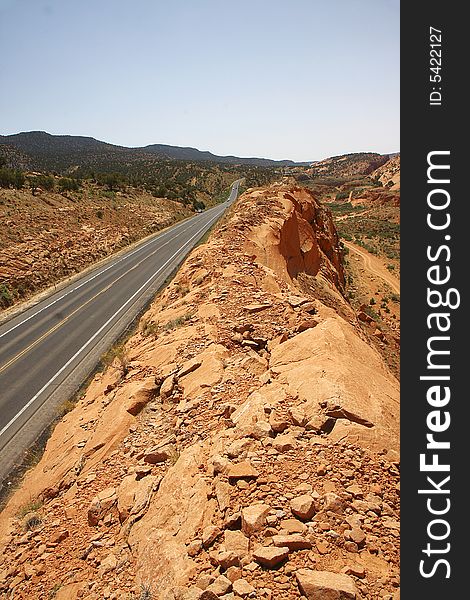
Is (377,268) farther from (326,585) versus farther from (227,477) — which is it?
(326,585)

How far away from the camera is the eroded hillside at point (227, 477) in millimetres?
5043

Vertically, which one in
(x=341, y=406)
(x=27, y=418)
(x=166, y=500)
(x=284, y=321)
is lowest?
(x=27, y=418)

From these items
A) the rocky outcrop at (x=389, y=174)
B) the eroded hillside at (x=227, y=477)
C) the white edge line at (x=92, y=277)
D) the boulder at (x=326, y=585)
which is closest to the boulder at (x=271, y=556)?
the eroded hillside at (x=227, y=477)

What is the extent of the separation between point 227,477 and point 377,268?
34910 millimetres

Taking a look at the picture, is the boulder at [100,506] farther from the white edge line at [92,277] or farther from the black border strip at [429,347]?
the white edge line at [92,277]

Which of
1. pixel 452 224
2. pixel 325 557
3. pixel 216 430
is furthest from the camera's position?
pixel 216 430

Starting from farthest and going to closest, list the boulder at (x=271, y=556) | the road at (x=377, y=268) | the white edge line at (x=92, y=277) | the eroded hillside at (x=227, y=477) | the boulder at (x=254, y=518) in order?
1. the road at (x=377, y=268)
2. the white edge line at (x=92, y=277)
3. the boulder at (x=254, y=518)
4. the eroded hillside at (x=227, y=477)
5. the boulder at (x=271, y=556)

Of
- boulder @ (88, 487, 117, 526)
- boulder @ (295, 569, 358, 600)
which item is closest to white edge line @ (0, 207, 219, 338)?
boulder @ (88, 487, 117, 526)

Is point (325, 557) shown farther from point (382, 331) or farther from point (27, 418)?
point (382, 331)

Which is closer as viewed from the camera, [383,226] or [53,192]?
[53,192]

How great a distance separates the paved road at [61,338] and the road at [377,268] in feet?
54.2

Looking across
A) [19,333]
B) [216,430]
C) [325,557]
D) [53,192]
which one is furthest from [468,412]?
[53,192]

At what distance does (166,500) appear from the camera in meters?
6.67

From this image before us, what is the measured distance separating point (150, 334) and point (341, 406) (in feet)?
28.6
